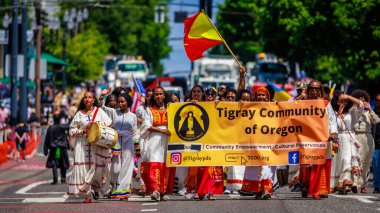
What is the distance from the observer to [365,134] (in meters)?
24.0

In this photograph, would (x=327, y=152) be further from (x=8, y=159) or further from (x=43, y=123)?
(x=43, y=123)

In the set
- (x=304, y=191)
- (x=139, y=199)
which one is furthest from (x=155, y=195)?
(x=304, y=191)

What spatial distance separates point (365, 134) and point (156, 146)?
515 centimetres

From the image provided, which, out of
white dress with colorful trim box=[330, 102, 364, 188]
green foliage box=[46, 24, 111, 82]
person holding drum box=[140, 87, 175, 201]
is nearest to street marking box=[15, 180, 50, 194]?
person holding drum box=[140, 87, 175, 201]

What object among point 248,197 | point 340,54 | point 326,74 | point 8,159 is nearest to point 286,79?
point 326,74

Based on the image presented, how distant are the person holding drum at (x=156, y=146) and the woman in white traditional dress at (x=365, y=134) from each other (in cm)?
447

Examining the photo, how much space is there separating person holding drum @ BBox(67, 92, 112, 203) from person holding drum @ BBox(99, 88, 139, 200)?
1.96 feet

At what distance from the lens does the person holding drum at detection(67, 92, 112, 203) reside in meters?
20.3

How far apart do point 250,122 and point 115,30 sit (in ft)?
300

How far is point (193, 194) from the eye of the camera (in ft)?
67.9

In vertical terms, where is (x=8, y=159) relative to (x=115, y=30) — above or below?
below

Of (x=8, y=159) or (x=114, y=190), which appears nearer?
(x=114, y=190)

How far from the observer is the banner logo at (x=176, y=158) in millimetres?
20516

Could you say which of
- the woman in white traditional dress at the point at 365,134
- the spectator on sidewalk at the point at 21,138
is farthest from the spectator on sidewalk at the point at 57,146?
the spectator on sidewalk at the point at 21,138
